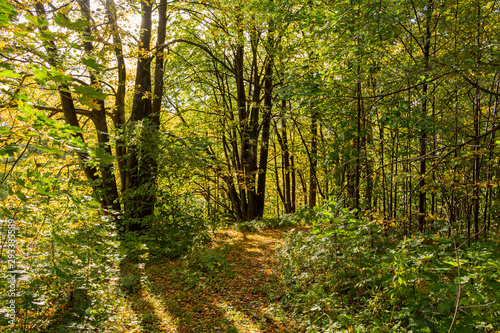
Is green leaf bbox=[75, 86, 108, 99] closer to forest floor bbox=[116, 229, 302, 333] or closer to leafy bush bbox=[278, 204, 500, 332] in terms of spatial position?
leafy bush bbox=[278, 204, 500, 332]

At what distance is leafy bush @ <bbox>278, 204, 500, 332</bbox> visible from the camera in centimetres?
285

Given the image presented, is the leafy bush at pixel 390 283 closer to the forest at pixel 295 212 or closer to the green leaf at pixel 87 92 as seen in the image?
the forest at pixel 295 212

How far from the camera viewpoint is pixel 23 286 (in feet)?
10.4

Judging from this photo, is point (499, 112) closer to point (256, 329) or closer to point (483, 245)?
point (483, 245)

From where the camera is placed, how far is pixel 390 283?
3477mm

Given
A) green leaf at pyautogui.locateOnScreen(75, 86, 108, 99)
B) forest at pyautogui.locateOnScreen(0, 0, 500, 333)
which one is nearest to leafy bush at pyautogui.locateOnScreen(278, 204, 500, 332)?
forest at pyautogui.locateOnScreen(0, 0, 500, 333)

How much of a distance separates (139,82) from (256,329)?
760cm

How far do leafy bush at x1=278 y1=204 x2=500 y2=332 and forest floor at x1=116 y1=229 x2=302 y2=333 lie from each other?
18.3 inches

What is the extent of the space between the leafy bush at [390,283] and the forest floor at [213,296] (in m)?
0.47

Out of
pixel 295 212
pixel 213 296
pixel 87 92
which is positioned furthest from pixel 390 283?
pixel 87 92

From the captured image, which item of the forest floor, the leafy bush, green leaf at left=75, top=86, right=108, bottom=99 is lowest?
the forest floor

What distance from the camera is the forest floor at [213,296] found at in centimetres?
422

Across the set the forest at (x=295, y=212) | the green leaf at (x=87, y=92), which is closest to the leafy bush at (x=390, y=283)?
the forest at (x=295, y=212)

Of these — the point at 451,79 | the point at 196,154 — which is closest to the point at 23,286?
the point at 196,154
